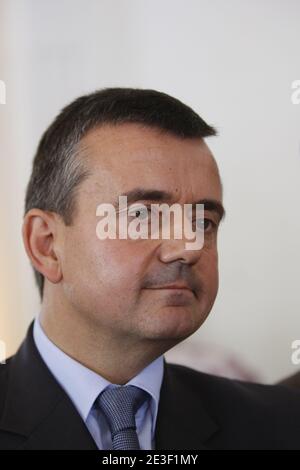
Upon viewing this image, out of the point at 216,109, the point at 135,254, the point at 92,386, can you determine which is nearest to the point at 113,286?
the point at 135,254

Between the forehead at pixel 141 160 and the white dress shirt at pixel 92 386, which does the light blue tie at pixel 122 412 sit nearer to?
the white dress shirt at pixel 92 386

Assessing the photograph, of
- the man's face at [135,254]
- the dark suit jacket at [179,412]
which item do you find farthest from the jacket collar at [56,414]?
the man's face at [135,254]

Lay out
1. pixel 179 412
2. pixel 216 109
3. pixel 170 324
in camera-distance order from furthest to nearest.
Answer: pixel 216 109, pixel 179 412, pixel 170 324

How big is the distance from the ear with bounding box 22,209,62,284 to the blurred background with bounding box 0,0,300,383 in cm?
17

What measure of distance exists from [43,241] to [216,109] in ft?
1.32

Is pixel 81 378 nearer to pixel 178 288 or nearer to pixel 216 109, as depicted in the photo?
pixel 178 288

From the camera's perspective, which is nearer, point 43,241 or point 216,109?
point 43,241

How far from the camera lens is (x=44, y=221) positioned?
36.5 inches

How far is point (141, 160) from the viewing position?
0.86m

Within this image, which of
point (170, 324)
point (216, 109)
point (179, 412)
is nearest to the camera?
point (170, 324)

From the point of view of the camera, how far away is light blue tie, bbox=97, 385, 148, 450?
87cm

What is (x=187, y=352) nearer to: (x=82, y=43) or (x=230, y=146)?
(x=230, y=146)

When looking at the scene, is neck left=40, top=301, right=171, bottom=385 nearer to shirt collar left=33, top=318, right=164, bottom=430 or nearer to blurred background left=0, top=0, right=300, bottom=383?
shirt collar left=33, top=318, right=164, bottom=430

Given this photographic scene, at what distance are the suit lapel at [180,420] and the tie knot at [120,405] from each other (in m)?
0.05
